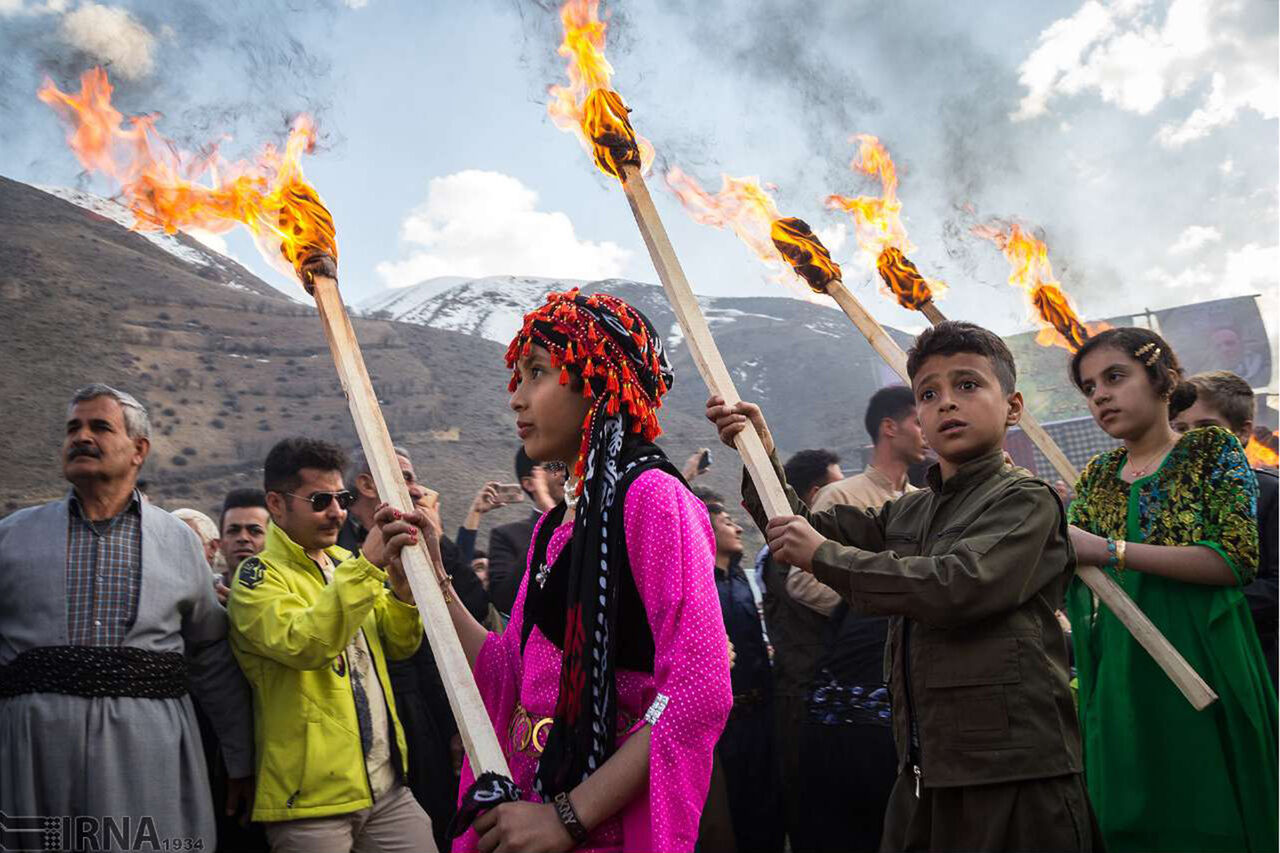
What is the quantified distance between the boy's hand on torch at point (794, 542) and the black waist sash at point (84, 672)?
92.7 inches

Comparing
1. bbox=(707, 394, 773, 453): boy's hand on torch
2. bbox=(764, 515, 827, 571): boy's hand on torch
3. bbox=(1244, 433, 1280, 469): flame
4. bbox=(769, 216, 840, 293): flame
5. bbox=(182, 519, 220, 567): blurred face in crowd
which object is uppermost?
bbox=(769, 216, 840, 293): flame

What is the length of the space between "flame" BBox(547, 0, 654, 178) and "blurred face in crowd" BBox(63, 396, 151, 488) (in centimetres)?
205

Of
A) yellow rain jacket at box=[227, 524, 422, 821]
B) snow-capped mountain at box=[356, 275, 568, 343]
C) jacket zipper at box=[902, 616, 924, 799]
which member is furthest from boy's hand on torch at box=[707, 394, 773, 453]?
snow-capped mountain at box=[356, 275, 568, 343]

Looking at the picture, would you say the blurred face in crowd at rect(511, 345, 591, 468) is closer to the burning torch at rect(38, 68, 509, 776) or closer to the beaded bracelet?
the burning torch at rect(38, 68, 509, 776)

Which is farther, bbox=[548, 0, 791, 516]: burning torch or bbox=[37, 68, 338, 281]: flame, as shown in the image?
bbox=[37, 68, 338, 281]: flame

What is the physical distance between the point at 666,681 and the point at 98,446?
266cm

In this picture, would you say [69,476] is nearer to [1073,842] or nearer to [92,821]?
[92,821]

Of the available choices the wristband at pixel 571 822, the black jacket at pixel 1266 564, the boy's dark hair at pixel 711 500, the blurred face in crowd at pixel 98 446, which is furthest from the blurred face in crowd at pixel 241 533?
the black jacket at pixel 1266 564

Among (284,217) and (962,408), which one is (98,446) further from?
(962,408)

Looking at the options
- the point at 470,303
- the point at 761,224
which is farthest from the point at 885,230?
the point at 470,303

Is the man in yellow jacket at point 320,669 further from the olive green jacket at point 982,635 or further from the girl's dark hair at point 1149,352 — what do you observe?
the girl's dark hair at point 1149,352

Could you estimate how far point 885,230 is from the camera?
4691 millimetres

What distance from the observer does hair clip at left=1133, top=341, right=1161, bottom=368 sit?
3.56 metres

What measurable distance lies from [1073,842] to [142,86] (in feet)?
59.4
